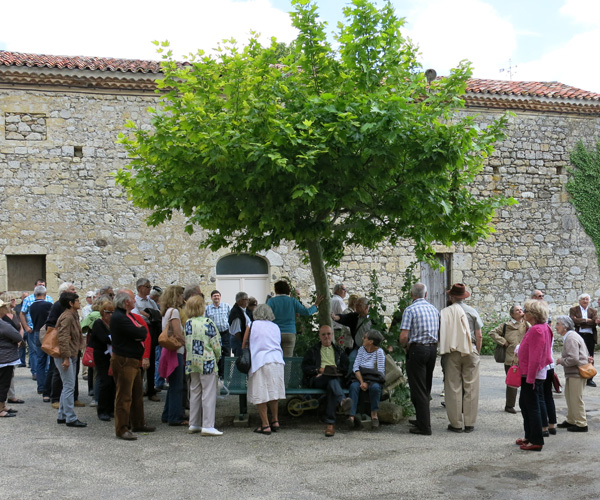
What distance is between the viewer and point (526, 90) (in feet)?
58.0

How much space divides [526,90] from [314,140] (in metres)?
12.0

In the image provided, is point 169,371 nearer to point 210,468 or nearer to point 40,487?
point 210,468

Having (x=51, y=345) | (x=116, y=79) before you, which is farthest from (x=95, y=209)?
(x=51, y=345)

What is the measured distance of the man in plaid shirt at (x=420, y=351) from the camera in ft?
25.6

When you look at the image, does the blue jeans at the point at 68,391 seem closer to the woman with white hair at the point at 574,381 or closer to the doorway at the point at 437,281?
the woman with white hair at the point at 574,381

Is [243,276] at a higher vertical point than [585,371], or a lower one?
higher

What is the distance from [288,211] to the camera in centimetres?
784

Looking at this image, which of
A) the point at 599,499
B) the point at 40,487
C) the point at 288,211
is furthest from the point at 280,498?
the point at 288,211

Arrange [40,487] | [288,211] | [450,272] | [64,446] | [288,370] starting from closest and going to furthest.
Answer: [40,487], [64,446], [288,211], [288,370], [450,272]

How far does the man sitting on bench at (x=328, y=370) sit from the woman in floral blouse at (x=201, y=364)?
45.2 inches

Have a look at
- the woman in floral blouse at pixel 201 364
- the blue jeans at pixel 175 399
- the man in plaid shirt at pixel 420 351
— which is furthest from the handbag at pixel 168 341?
the man in plaid shirt at pixel 420 351

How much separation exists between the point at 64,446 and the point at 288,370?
8.80 ft

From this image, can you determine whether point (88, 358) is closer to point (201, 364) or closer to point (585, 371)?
point (201, 364)

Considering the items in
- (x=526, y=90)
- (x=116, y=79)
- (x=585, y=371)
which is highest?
(x=526, y=90)
